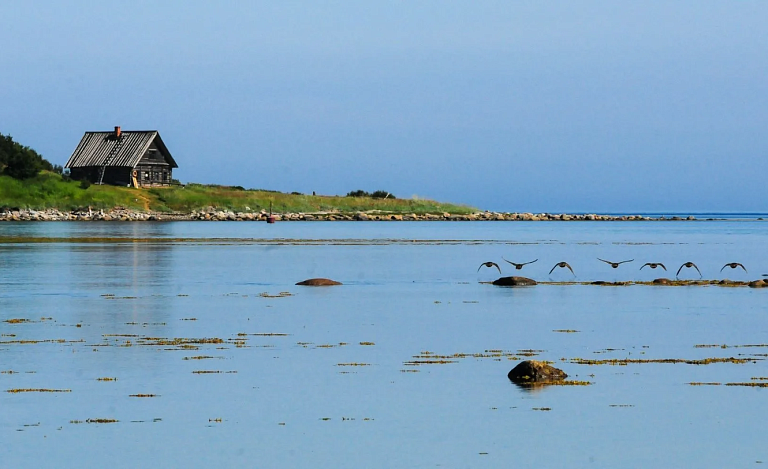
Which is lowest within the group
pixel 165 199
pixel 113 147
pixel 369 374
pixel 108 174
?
pixel 369 374

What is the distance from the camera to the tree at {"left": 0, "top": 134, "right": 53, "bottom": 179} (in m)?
123

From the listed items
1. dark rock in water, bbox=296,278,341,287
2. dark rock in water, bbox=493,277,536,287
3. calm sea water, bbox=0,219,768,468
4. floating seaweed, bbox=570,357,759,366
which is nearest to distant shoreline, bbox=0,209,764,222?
calm sea water, bbox=0,219,768,468

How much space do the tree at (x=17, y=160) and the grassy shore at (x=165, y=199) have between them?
0.95 meters

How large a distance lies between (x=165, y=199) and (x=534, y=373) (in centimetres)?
11809

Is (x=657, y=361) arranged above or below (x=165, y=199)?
below

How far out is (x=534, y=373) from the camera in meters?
19.0

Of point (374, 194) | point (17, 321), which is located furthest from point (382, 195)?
point (17, 321)

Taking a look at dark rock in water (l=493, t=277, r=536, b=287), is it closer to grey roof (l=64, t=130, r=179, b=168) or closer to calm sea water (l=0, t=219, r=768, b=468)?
calm sea water (l=0, t=219, r=768, b=468)

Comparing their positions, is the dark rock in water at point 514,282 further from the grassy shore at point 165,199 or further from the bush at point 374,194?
the bush at point 374,194

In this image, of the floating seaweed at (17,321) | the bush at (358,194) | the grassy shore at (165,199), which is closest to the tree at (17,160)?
the grassy shore at (165,199)

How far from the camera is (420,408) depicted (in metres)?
16.7

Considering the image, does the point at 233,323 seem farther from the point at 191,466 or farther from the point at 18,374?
the point at 191,466

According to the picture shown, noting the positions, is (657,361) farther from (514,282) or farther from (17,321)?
(514,282)

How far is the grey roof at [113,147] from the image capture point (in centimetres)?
13250
